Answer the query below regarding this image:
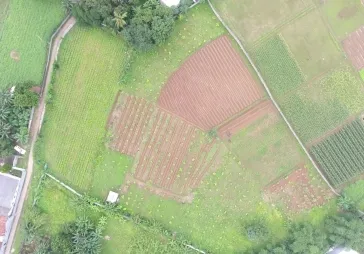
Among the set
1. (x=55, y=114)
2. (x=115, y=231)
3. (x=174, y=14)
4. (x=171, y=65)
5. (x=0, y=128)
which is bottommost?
(x=115, y=231)

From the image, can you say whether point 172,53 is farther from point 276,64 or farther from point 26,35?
point 26,35

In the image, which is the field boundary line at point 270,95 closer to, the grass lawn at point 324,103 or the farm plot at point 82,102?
the grass lawn at point 324,103

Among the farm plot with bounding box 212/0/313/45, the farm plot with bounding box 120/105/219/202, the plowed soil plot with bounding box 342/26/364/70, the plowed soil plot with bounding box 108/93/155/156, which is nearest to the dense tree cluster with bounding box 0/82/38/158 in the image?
the plowed soil plot with bounding box 108/93/155/156

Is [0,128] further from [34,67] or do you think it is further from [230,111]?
[230,111]

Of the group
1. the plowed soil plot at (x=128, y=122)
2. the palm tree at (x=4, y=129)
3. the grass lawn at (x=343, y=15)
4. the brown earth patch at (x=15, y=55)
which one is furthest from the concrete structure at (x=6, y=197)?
the grass lawn at (x=343, y=15)

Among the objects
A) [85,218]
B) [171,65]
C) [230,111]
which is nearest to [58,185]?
[85,218]

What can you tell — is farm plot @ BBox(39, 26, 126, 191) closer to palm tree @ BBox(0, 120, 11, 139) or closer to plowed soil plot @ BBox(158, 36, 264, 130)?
palm tree @ BBox(0, 120, 11, 139)

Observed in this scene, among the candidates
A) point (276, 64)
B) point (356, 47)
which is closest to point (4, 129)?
point (276, 64)
